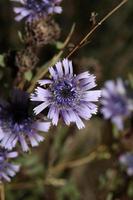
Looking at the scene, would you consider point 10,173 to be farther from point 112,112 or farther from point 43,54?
point 43,54

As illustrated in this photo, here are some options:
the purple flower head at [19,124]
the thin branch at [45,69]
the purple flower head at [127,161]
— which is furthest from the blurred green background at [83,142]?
the purple flower head at [19,124]

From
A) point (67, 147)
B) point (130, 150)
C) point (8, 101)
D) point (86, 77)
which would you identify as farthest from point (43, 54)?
point (86, 77)

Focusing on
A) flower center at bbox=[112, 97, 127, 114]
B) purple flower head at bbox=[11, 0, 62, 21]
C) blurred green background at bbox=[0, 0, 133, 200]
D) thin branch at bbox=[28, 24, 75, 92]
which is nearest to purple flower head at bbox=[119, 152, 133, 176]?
blurred green background at bbox=[0, 0, 133, 200]

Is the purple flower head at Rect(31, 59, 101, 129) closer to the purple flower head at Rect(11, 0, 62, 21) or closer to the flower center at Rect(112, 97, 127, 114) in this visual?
the purple flower head at Rect(11, 0, 62, 21)

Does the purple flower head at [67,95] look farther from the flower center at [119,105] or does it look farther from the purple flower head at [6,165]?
the flower center at [119,105]

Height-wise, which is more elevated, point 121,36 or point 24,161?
point 121,36

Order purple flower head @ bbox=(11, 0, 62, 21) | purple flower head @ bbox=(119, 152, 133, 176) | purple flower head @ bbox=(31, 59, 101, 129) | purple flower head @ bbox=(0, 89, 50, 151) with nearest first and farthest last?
purple flower head @ bbox=(31, 59, 101, 129) → purple flower head @ bbox=(0, 89, 50, 151) → purple flower head @ bbox=(11, 0, 62, 21) → purple flower head @ bbox=(119, 152, 133, 176)

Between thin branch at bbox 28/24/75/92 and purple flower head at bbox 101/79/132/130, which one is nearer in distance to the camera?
thin branch at bbox 28/24/75/92
